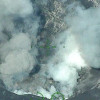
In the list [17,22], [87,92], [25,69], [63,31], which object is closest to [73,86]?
[87,92]

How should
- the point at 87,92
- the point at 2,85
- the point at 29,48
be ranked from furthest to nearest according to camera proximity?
the point at 29,48
the point at 2,85
the point at 87,92

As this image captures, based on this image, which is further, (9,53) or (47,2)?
(47,2)

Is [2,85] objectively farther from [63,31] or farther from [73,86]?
[63,31]

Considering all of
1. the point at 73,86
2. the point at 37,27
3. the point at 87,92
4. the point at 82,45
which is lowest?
the point at 87,92

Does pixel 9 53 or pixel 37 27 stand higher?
pixel 37 27

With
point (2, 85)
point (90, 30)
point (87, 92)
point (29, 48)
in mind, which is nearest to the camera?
point (87, 92)

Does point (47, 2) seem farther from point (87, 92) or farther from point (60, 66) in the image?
point (87, 92)
